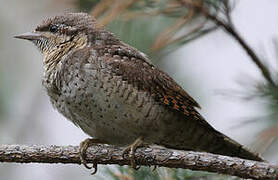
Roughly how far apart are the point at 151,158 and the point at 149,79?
67cm

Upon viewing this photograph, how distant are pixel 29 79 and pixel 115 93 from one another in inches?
164

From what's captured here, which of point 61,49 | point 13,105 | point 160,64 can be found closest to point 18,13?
point 13,105

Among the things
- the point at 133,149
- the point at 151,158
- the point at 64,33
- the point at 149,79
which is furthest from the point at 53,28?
the point at 151,158

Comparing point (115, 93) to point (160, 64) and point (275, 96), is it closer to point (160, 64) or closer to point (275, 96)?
point (275, 96)

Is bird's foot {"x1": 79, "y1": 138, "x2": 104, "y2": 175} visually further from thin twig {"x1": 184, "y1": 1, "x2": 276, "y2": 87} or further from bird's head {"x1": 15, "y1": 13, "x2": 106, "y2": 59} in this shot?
thin twig {"x1": 184, "y1": 1, "x2": 276, "y2": 87}

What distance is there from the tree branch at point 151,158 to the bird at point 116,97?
8 cm

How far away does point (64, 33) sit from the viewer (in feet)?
12.8

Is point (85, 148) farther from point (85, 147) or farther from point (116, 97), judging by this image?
point (116, 97)

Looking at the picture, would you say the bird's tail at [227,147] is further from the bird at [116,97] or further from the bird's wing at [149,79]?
the bird's wing at [149,79]

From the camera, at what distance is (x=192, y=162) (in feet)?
9.32

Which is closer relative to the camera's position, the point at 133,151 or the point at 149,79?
the point at 133,151

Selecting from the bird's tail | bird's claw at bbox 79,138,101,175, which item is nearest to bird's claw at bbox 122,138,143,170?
bird's claw at bbox 79,138,101,175

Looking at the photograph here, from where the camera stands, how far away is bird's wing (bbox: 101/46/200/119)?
3.54 meters

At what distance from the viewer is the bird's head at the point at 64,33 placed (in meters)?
3.80
